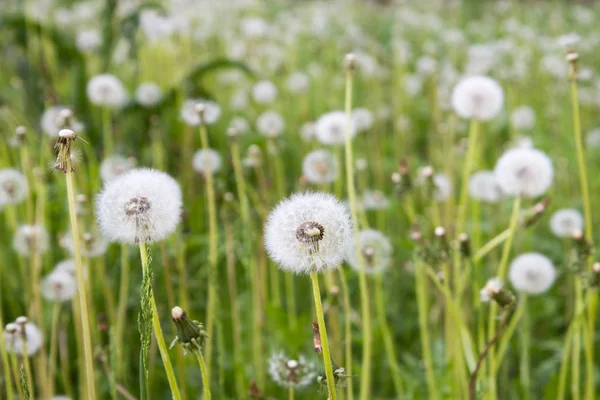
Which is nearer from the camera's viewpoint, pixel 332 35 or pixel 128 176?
pixel 128 176

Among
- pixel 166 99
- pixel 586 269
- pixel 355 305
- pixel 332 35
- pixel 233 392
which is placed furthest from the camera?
pixel 332 35

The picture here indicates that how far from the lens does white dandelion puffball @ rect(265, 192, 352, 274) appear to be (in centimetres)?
60

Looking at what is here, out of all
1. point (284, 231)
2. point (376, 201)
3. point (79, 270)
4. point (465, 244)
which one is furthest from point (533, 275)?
point (79, 270)

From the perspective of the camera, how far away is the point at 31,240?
45.4 inches

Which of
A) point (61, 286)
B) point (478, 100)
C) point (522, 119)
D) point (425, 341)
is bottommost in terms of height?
point (425, 341)

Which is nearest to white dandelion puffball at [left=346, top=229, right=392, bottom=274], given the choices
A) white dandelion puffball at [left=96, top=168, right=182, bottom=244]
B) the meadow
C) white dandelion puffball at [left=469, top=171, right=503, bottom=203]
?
the meadow

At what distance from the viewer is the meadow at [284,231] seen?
2.44 feet

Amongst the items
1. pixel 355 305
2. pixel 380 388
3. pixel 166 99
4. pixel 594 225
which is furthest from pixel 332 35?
pixel 380 388

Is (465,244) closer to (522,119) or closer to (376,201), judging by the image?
(376,201)

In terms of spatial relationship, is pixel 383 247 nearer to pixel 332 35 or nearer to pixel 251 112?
pixel 251 112

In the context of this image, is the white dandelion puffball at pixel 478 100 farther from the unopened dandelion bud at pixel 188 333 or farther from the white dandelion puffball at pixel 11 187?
the white dandelion puffball at pixel 11 187

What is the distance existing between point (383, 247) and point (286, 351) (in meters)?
0.28

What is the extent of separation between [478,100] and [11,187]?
0.92 m

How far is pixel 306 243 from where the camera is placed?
60 centimetres
